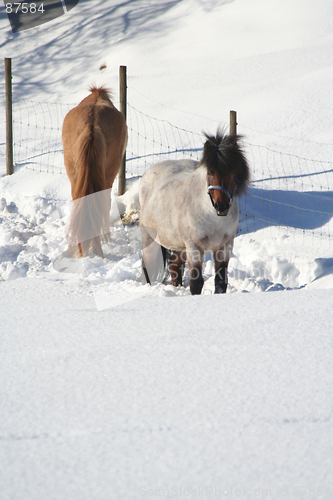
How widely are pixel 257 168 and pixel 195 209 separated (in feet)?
14.1

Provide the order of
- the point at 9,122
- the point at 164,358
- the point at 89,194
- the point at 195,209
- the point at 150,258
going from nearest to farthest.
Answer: the point at 164,358
the point at 195,209
the point at 89,194
the point at 150,258
the point at 9,122

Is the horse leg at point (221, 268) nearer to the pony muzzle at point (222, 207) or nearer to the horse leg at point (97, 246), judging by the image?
the pony muzzle at point (222, 207)

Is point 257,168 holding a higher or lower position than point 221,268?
lower

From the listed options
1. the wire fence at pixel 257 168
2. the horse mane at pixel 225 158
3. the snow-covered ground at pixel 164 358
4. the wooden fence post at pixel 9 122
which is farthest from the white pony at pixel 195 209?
the wooden fence post at pixel 9 122

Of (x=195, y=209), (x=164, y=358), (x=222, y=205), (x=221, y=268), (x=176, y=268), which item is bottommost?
(x=176, y=268)

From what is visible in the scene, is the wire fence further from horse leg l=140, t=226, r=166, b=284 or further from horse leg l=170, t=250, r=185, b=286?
horse leg l=140, t=226, r=166, b=284

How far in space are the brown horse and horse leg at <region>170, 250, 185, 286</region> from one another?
689 mm

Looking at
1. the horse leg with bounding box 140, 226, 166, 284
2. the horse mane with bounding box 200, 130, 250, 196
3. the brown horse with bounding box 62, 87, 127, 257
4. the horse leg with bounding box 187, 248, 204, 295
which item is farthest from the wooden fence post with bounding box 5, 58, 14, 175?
the horse mane with bounding box 200, 130, 250, 196

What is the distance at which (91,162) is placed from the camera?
4.16 meters

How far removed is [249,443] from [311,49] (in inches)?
544

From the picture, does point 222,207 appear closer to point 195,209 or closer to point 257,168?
point 195,209

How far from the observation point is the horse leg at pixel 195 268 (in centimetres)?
344

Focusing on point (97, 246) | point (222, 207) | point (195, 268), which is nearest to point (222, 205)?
point (222, 207)

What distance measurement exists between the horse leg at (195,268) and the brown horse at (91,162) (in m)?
1.02
